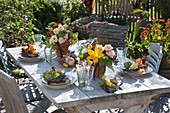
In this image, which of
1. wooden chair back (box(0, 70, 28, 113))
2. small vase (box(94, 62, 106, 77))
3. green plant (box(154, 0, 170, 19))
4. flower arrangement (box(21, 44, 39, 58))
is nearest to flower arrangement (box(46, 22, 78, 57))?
flower arrangement (box(21, 44, 39, 58))

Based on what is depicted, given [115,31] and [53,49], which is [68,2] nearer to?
[115,31]

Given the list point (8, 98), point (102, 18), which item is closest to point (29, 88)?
Result: point (8, 98)

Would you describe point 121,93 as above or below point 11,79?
below

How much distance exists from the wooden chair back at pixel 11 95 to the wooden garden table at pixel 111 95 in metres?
0.22

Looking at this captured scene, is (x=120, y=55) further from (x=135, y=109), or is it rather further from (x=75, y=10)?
(x=75, y=10)

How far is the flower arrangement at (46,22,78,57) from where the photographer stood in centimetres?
333

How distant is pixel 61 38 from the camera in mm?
3330

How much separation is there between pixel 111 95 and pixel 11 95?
71 centimetres

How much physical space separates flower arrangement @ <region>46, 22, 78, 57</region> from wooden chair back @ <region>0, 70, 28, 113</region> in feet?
2.61

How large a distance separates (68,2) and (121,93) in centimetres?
543

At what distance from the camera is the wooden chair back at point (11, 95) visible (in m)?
2.38

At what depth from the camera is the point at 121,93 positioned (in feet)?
8.70

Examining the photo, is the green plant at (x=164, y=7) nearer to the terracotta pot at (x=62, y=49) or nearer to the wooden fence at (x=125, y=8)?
the wooden fence at (x=125, y=8)

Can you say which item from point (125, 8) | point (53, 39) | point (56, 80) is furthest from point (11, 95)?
point (125, 8)
